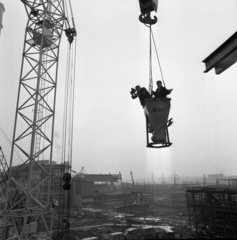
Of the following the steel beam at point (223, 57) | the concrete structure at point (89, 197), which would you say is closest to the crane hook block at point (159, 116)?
the steel beam at point (223, 57)

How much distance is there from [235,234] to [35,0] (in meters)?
20.8

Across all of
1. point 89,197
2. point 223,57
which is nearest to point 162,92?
point 223,57

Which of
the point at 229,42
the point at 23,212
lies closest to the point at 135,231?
the point at 23,212

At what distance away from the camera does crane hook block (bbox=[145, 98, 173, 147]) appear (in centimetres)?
431

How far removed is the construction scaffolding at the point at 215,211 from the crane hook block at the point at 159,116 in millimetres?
13967

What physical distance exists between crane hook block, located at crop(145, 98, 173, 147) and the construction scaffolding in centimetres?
1397

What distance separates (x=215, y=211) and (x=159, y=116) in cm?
1595

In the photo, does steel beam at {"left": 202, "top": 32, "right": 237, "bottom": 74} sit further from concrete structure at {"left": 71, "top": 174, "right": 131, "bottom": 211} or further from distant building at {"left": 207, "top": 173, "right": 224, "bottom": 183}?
distant building at {"left": 207, "top": 173, "right": 224, "bottom": 183}

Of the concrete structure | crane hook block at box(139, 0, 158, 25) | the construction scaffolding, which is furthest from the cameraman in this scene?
the concrete structure

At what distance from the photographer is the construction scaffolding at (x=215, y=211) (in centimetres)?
1473

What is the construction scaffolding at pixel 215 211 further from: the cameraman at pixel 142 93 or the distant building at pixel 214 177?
the distant building at pixel 214 177

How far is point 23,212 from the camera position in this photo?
359 inches

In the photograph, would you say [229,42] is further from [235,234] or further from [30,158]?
[235,234]

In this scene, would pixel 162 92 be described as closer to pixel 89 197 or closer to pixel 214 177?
pixel 89 197
